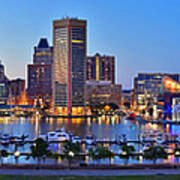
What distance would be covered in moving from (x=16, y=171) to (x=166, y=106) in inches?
5150

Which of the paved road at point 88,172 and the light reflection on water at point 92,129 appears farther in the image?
the light reflection on water at point 92,129

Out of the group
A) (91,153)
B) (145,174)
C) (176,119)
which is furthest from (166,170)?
(176,119)

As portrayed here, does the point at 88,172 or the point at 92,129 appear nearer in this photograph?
the point at 88,172

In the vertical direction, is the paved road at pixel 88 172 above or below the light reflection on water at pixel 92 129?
below

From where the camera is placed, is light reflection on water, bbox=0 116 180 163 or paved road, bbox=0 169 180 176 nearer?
paved road, bbox=0 169 180 176

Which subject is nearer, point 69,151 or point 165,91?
point 69,151

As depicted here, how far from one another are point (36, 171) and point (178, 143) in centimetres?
3276

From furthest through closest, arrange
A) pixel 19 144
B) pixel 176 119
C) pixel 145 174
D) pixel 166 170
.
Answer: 1. pixel 176 119
2. pixel 19 144
3. pixel 166 170
4. pixel 145 174

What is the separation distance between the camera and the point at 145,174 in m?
26.9

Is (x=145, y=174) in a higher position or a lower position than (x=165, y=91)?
lower

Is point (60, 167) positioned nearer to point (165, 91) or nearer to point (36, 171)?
point (36, 171)

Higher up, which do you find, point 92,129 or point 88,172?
point 92,129

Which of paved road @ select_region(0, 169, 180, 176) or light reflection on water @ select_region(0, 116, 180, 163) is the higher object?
light reflection on water @ select_region(0, 116, 180, 163)

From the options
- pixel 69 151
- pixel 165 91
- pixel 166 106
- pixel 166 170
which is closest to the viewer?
pixel 166 170
